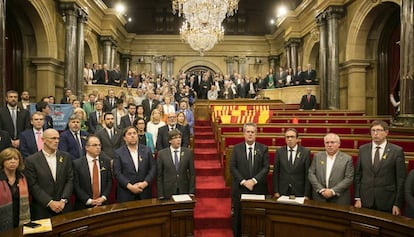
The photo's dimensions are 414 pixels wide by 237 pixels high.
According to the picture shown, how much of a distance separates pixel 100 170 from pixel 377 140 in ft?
7.92

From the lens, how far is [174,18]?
19.3 meters

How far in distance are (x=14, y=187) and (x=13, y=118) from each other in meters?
2.54

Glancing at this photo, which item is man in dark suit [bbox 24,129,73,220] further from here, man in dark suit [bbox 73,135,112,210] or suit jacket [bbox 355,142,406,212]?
suit jacket [bbox 355,142,406,212]

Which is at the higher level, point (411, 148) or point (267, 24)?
point (267, 24)

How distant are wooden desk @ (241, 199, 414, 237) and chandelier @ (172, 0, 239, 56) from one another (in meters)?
8.23

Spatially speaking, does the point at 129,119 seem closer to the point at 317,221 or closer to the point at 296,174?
the point at 296,174

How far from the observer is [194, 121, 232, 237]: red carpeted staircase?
422 centimetres

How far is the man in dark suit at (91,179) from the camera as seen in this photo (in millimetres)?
3279

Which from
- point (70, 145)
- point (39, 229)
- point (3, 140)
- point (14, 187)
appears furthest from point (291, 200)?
point (3, 140)

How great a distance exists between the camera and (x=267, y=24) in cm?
1941

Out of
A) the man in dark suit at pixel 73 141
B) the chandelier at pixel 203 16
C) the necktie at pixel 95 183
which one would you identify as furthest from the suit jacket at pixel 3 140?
the chandelier at pixel 203 16

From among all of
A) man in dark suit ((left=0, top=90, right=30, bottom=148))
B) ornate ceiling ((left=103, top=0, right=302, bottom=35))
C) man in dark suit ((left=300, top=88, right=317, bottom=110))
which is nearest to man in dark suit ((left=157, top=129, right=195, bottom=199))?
man in dark suit ((left=0, top=90, right=30, bottom=148))

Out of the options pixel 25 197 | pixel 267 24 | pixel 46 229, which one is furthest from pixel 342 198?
pixel 267 24

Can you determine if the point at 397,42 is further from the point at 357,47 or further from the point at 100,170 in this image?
the point at 100,170
